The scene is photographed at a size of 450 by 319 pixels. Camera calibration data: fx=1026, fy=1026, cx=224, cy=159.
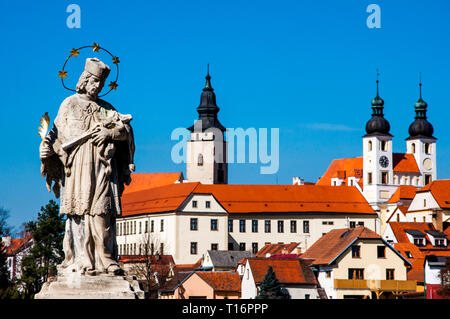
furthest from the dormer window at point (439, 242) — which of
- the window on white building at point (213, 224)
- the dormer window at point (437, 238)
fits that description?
the window on white building at point (213, 224)

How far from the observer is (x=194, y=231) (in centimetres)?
15212

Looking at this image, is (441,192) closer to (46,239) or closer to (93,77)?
(46,239)

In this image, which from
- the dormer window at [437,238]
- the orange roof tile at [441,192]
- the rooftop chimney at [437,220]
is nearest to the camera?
the dormer window at [437,238]

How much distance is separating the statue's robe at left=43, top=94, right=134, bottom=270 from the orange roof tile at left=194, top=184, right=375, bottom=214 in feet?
491

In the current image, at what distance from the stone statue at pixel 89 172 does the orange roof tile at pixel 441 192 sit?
160m

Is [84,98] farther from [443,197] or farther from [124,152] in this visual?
[443,197]

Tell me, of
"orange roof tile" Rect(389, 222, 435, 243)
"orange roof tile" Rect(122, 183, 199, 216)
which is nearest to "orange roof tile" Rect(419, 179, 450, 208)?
"orange roof tile" Rect(389, 222, 435, 243)

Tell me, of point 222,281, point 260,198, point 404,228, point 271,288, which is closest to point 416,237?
point 404,228

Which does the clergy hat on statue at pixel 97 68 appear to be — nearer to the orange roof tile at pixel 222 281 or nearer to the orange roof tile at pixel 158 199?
the orange roof tile at pixel 222 281

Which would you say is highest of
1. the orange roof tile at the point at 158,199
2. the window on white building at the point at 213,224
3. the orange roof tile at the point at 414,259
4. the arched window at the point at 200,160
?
the arched window at the point at 200,160

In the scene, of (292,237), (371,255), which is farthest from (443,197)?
(371,255)

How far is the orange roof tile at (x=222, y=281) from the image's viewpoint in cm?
9475

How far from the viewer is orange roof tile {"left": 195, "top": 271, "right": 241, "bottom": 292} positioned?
311 ft

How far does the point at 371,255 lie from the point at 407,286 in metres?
4.67
